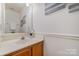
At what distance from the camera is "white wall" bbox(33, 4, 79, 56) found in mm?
974

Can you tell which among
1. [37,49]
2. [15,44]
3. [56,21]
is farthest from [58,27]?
[15,44]

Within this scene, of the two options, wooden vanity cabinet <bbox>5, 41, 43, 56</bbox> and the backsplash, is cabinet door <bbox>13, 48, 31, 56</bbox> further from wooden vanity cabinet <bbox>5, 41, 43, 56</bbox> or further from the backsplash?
the backsplash

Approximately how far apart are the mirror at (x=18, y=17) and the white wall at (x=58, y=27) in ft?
0.20

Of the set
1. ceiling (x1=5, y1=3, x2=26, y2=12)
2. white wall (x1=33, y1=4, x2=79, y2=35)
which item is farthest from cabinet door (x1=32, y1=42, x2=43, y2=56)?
ceiling (x1=5, y1=3, x2=26, y2=12)

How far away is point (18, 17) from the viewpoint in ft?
3.34

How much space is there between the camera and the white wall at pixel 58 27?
0.97 m

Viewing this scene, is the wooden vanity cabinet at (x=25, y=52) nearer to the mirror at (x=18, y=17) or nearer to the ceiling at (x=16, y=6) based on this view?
the mirror at (x=18, y=17)

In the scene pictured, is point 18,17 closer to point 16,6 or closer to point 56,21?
point 16,6

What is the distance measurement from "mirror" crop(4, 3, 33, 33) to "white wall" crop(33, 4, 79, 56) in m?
0.06

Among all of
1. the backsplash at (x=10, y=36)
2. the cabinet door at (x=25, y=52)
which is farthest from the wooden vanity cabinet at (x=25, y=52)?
the backsplash at (x=10, y=36)

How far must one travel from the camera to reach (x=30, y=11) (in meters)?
1.03

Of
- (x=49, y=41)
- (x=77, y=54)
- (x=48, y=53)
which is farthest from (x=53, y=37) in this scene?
(x=77, y=54)

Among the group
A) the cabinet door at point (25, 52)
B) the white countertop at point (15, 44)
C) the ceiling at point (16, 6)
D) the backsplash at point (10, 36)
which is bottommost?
the cabinet door at point (25, 52)

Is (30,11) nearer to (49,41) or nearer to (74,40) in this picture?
(49,41)
